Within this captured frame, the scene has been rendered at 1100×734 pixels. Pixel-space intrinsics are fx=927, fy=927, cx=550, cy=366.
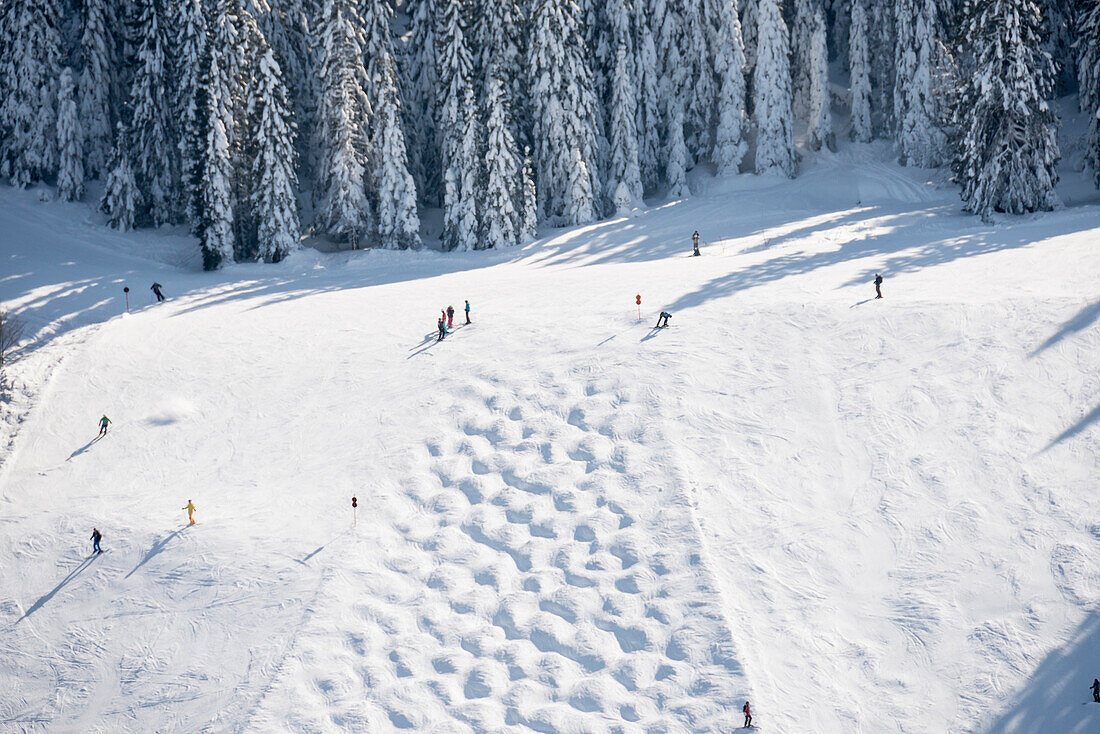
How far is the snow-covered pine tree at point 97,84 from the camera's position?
159 feet

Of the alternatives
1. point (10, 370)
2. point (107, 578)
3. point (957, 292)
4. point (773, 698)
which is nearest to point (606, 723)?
point (773, 698)

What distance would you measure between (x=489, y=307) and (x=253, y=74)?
19045mm

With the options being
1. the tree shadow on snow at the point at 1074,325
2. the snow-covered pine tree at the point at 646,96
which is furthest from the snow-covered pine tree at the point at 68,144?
the tree shadow on snow at the point at 1074,325

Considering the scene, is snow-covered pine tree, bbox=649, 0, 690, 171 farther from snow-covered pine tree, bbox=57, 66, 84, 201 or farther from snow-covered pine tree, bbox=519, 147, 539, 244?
snow-covered pine tree, bbox=57, 66, 84, 201

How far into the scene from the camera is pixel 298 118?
50875 mm

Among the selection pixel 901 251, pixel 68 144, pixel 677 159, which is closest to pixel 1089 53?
pixel 901 251

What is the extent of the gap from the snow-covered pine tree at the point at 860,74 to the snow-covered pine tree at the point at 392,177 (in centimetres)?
2664

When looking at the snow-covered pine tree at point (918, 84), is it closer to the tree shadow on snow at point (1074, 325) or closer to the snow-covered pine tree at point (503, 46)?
the snow-covered pine tree at point (503, 46)

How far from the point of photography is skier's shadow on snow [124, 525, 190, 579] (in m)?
24.0

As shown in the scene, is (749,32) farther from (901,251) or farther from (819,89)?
(901,251)

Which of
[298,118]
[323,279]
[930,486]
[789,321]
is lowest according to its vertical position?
[930,486]

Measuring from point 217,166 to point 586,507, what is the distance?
27778mm

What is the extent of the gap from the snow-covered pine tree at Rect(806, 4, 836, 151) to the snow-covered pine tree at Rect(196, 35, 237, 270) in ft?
104

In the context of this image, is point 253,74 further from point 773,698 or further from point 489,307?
point 773,698
